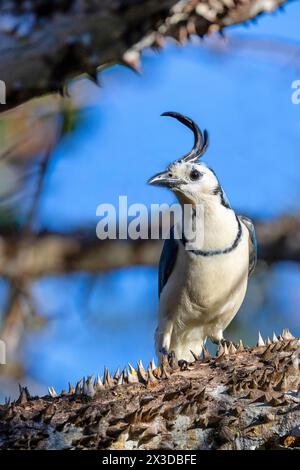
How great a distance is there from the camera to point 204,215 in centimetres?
415

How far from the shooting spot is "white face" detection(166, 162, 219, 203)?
13.5 feet

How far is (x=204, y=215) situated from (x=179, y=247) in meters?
0.24

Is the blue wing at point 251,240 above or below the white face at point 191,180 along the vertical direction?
below

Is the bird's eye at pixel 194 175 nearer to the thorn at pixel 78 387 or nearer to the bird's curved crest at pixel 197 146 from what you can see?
the bird's curved crest at pixel 197 146

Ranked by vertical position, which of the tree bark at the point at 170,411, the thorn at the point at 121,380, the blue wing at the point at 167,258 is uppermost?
the blue wing at the point at 167,258

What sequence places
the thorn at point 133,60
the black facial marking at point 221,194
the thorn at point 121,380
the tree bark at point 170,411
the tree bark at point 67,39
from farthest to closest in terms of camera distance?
the black facial marking at point 221,194, the thorn at point 121,380, the tree bark at point 170,411, the thorn at point 133,60, the tree bark at point 67,39

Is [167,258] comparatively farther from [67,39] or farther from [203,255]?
[67,39]

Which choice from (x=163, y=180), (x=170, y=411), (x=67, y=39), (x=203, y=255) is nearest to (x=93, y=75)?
(x=67, y=39)

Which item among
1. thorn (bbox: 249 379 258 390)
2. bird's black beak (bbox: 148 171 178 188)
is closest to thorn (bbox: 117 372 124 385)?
thorn (bbox: 249 379 258 390)

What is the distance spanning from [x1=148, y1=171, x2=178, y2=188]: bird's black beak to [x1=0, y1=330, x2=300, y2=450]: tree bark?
1817mm

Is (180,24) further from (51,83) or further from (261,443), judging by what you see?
(261,443)

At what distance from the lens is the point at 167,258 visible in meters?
4.21

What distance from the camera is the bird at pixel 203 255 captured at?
4.09m

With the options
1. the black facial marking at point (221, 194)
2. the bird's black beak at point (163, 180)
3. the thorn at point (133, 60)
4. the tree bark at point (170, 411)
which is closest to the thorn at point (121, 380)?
the tree bark at point (170, 411)
